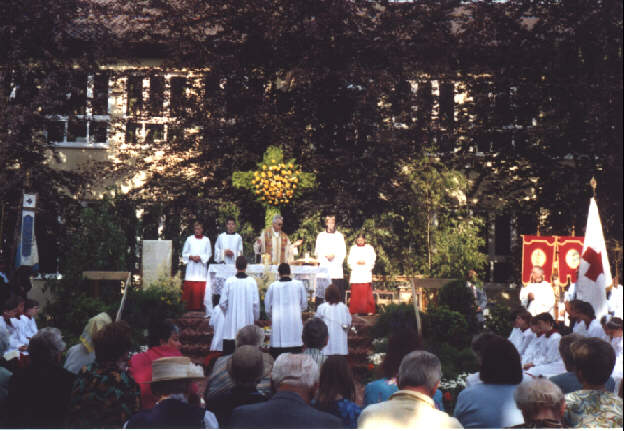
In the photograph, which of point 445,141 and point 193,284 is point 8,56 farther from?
point 445,141

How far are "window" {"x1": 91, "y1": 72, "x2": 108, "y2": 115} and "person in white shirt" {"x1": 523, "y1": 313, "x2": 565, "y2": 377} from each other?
12.9 m

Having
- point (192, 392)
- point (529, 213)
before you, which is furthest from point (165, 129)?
point (192, 392)

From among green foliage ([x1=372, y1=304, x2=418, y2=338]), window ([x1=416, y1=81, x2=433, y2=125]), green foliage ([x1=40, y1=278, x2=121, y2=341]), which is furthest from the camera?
window ([x1=416, y1=81, x2=433, y2=125])

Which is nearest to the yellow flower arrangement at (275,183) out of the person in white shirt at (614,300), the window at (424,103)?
the window at (424,103)

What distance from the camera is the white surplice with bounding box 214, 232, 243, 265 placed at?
15.1 metres

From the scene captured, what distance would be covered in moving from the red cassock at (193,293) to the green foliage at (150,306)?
808 mm

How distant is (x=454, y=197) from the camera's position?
18.9 m

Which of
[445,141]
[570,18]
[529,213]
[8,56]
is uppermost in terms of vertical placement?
[570,18]

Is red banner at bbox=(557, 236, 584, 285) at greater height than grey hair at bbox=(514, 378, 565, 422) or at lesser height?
greater

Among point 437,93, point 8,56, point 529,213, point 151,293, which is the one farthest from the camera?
point 437,93

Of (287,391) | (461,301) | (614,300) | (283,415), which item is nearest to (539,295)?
(461,301)

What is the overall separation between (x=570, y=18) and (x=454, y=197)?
4868 mm

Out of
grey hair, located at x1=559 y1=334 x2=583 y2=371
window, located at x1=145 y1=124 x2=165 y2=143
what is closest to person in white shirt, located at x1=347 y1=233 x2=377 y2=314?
window, located at x1=145 y1=124 x2=165 y2=143

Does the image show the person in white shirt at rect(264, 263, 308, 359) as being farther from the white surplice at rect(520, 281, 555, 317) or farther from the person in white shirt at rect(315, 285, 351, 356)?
the white surplice at rect(520, 281, 555, 317)
